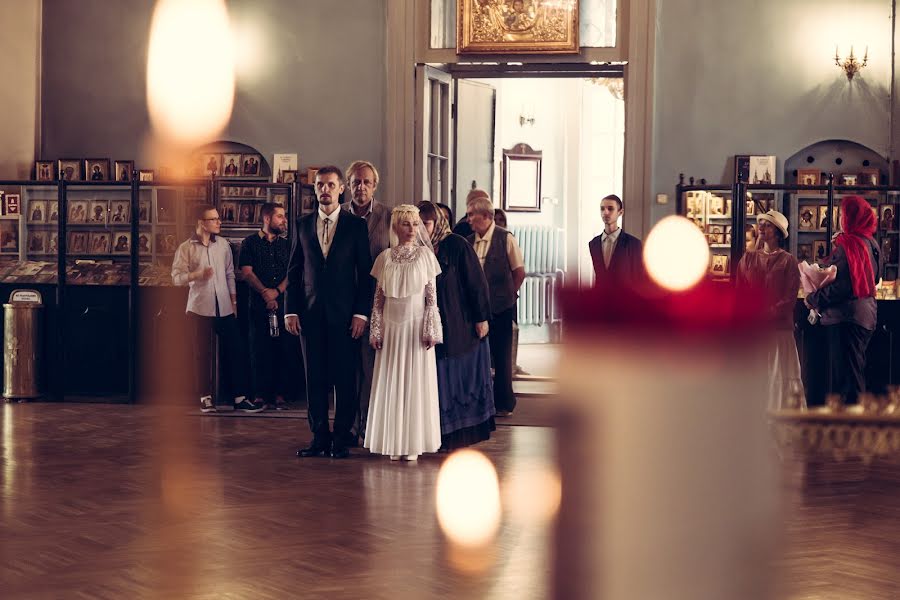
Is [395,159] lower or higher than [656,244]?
higher

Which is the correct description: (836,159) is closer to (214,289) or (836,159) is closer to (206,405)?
(214,289)

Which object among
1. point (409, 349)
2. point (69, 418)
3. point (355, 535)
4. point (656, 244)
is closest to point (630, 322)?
point (656, 244)

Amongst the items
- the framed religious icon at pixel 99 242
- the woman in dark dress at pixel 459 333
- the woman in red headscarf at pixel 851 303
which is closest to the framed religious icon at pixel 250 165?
the framed religious icon at pixel 99 242

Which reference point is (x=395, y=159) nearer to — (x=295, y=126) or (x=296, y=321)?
(x=295, y=126)

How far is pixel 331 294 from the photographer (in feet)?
21.8

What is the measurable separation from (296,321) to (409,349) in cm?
68

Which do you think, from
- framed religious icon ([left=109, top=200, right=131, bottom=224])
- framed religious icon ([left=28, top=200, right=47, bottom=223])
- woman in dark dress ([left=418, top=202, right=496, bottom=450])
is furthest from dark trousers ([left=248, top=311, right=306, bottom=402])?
framed religious icon ([left=28, top=200, right=47, bottom=223])

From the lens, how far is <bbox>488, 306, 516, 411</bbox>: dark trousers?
335 inches

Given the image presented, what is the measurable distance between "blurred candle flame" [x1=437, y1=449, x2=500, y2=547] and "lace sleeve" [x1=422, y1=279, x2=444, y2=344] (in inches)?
27.5

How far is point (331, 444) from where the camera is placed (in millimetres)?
6875

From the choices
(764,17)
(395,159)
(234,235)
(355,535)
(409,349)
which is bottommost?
(355,535)

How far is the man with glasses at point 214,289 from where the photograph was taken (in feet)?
28.9

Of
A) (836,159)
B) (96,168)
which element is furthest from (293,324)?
(836,159)

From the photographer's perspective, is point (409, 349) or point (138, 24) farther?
point (138, 24)
